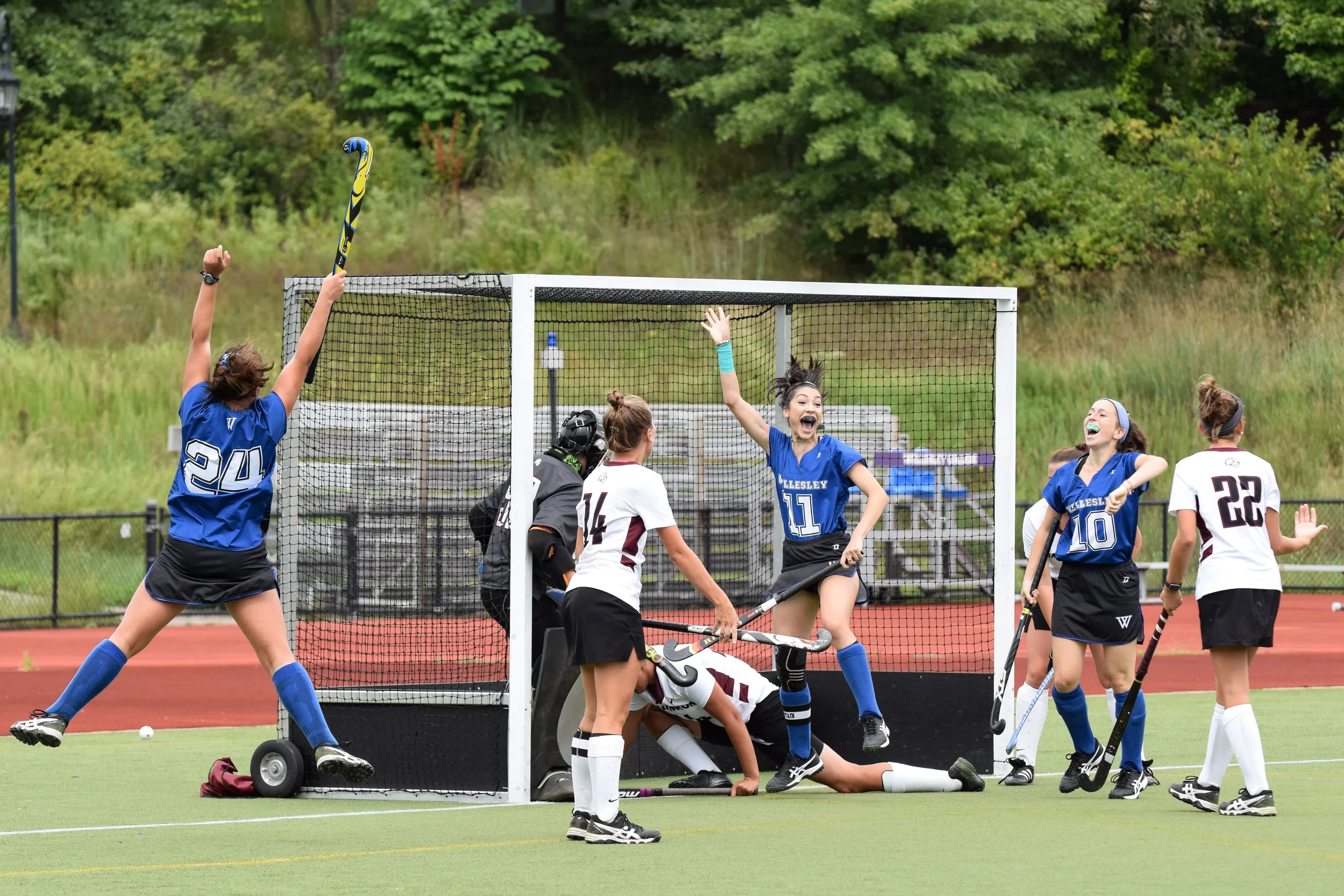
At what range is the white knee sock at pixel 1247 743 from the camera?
721cm

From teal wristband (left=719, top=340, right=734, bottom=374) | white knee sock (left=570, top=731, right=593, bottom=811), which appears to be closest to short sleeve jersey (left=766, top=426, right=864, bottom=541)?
teal wristband (left=719, top=340, right=734, bottom=374)

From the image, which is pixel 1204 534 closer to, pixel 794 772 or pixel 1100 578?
pixel 1100 578

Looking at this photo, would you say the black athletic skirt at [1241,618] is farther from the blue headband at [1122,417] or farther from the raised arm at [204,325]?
the raised arm at [204,325]

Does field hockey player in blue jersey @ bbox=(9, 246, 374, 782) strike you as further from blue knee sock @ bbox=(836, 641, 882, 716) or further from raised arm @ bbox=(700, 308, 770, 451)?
blue knee sock @ bbox=(836, 641, 882, 716)

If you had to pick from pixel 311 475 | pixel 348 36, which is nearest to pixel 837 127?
pixel 348 36

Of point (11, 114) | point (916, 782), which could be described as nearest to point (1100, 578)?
point (916, 782)

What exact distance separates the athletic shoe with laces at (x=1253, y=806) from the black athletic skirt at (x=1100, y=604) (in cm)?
93

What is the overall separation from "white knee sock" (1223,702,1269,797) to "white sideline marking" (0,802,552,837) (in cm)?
316

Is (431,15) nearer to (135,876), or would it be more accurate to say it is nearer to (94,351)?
(94,351)

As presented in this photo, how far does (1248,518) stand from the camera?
290 inches

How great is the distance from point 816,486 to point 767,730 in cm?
128

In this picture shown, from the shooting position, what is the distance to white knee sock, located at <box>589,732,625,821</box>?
680 cm

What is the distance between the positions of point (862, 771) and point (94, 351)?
73.5 feet

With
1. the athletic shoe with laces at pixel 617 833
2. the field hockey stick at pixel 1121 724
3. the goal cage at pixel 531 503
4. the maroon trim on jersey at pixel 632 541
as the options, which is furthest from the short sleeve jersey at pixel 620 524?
the field hockey stick at pixel 1121 724
